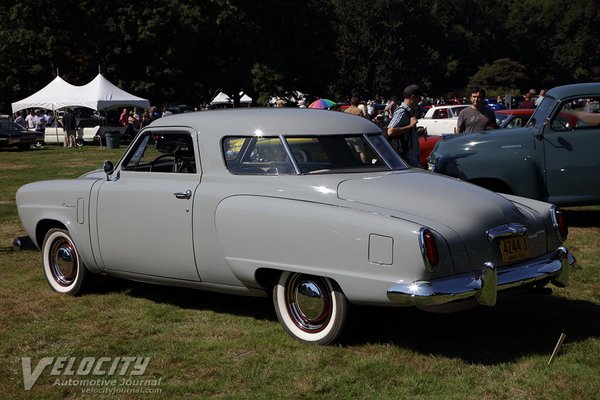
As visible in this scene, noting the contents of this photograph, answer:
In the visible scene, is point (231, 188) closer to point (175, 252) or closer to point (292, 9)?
point (175, 252)

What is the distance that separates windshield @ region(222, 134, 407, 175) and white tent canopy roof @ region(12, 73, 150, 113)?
27.9 meters

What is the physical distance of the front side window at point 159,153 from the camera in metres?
6.51

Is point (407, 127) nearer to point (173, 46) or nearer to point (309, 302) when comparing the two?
point (309, 302)

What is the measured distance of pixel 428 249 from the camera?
15.7 feet

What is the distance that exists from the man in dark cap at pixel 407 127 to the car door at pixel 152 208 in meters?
3.88

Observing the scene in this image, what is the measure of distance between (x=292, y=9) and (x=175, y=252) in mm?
46935

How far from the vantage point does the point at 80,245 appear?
267 inches

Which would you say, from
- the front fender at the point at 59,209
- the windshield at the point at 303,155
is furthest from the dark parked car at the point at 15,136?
the windshield at the point at 303,155

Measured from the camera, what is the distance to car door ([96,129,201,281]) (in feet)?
19.8

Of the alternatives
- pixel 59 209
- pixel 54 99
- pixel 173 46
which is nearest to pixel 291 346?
pixel 59 209

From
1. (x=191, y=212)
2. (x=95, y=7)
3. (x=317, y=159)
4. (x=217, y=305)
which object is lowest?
(x=217, y=305)

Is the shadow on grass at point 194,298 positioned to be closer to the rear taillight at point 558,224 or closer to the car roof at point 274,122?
the car roof at point 274,122

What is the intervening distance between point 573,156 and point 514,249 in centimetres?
497

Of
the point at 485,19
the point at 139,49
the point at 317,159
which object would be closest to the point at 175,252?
the point at 317,159
